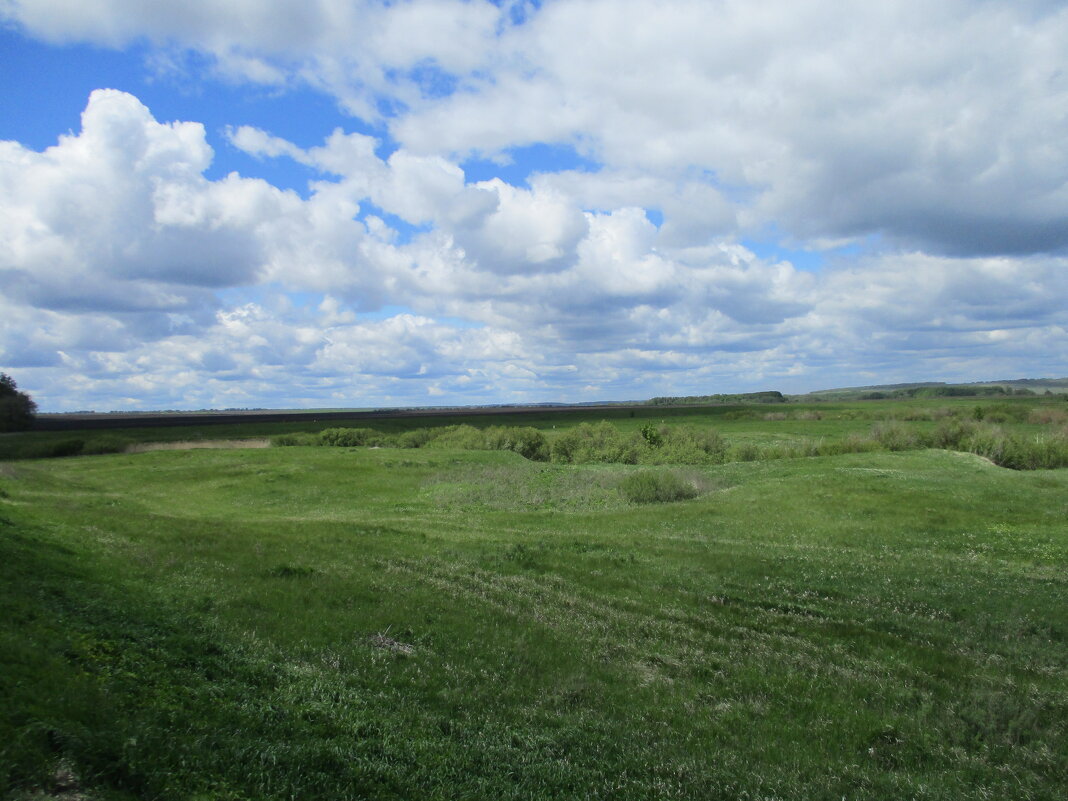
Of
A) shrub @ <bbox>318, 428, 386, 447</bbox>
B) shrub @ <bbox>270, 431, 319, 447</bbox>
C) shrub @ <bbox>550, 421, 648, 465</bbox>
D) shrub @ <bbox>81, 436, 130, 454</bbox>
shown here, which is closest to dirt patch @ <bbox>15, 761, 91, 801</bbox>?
shrub @ <bbox>550, 421, 648, 465</bbox>

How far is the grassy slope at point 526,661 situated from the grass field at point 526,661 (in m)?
0.05

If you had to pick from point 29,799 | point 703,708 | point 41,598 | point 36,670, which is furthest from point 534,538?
point 29,799

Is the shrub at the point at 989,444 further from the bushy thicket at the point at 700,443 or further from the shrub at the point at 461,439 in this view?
the shrub at the point at 461,439

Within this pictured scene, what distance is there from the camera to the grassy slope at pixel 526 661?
669 centimetres

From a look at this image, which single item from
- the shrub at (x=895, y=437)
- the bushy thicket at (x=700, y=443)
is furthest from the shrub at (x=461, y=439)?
the shrub at (x=895, y=437)

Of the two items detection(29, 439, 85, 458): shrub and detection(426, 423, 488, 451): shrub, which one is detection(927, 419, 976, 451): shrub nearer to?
detection(426, 423, 488, 451): shrub

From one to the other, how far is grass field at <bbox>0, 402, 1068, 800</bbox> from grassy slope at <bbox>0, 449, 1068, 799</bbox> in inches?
2.1

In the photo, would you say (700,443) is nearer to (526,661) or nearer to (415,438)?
(415,438)

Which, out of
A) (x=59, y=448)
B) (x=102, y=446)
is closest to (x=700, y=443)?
(x=102, y=446)

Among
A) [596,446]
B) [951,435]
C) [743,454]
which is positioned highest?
[951,435]

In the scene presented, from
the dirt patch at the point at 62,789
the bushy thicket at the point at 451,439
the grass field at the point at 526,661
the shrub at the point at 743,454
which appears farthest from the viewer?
the bushy thicket at the point at 451,439

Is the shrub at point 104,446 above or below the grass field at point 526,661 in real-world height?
above

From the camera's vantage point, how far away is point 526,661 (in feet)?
39.2

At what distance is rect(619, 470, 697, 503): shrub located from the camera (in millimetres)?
40250
